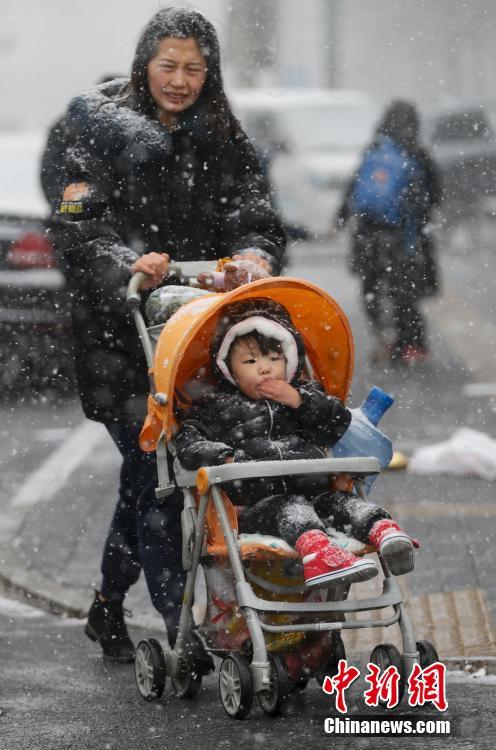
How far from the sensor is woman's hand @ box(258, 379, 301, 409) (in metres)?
5.01

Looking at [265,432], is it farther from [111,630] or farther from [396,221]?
[396,221]

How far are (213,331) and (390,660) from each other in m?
1.22

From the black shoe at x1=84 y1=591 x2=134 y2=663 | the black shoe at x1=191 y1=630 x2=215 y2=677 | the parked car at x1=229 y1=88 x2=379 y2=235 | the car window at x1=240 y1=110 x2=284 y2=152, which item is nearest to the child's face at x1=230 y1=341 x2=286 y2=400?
the black shoe at x1=191 y1=630 x2=215 y2=677

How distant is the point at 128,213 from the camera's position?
220 inches

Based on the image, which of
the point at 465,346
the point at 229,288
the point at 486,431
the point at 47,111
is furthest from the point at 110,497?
the point at 47,111

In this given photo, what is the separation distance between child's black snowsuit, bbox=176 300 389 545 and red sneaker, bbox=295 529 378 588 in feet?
0.47

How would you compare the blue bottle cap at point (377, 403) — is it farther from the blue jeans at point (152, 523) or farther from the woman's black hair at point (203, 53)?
the woman's black hair at point (203, 53)

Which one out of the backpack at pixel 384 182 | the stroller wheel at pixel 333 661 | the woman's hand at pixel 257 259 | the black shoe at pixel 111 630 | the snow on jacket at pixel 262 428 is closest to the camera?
the snow on jacket at pixel 262 428

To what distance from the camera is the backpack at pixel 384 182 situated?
1328cm

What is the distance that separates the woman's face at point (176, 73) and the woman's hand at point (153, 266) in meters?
0.58

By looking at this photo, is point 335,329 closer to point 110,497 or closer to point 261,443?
point 261,443

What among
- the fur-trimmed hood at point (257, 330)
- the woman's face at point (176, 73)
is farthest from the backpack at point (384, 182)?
the fur-trimmed hood at point (257, 330)

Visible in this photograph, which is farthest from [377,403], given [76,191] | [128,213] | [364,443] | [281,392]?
[76,191]

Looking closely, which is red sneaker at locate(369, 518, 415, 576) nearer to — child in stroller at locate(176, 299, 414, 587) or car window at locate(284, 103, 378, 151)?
child in stroller at locate(176, 299, 414, 587)
